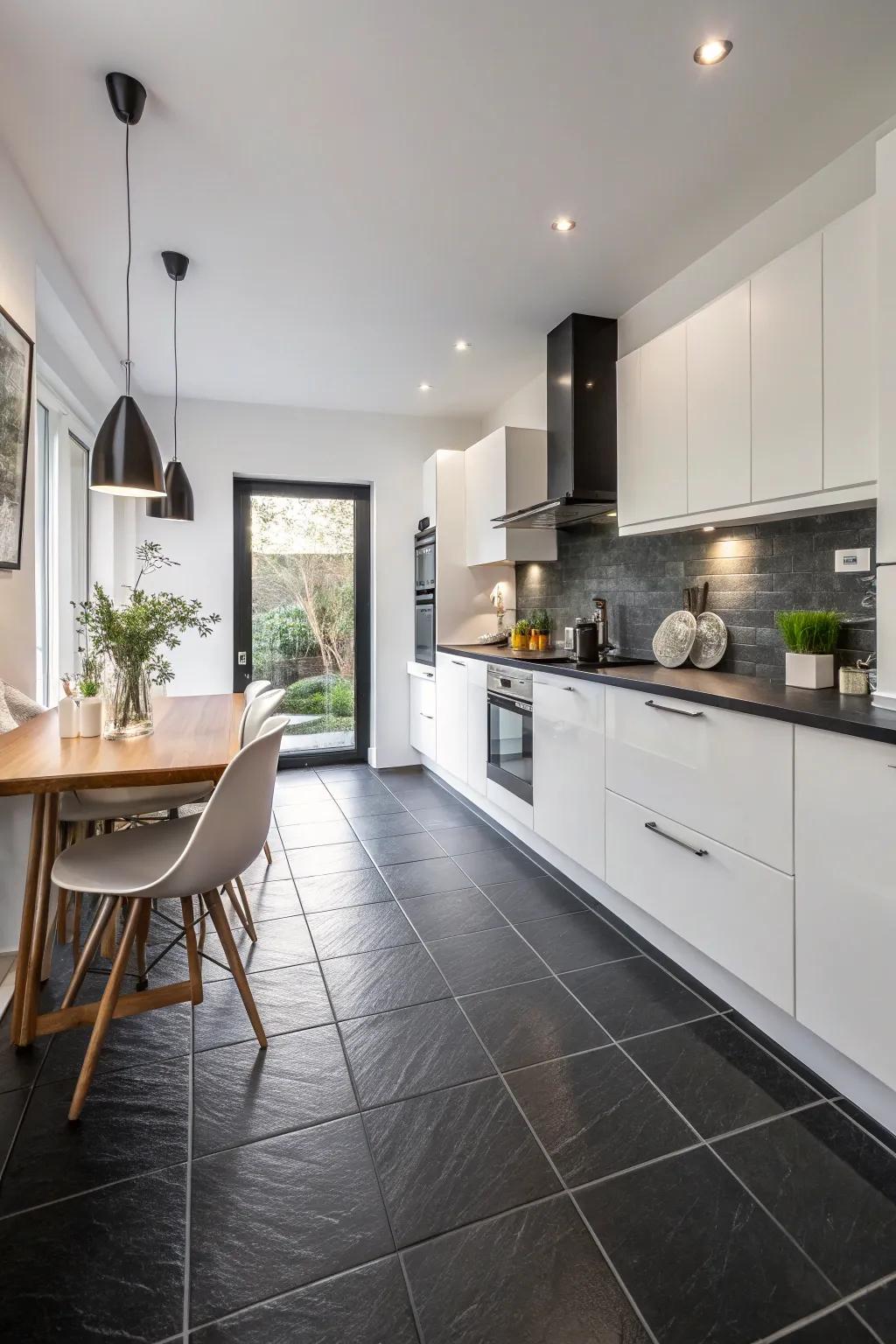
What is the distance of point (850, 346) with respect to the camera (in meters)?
1.94

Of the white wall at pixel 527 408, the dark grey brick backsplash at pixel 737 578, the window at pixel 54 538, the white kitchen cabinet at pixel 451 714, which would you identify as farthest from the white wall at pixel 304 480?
the dark grey brick backsplash at pixel 737 578

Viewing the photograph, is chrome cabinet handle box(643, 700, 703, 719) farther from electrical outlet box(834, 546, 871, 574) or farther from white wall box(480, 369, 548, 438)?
white wall box(480, 369, 548, 438)

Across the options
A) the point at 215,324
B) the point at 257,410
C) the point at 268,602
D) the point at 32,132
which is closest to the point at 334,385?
the point at 257,410

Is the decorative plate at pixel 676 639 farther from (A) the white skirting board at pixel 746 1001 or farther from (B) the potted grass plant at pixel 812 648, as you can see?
(A) the white skirting board at pixel 746 1001

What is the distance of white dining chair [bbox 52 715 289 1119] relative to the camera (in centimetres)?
165

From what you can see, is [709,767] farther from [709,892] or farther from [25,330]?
[25,330]

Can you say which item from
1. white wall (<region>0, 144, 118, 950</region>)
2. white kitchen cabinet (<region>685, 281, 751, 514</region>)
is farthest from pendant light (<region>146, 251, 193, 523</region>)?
white kitchen cabinet (<region>685, 281, 751, 514</region>)

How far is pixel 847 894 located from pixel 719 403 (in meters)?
1.73

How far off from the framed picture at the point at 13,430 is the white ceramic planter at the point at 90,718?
0.58 meters

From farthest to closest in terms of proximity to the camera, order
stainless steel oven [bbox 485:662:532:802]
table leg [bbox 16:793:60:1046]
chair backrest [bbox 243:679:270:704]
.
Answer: stainless steel oven [bbox 485:662:532:802] → chair backrest [bbox 243:679:270:704] → table leg [bbox 16:793:60:1046]

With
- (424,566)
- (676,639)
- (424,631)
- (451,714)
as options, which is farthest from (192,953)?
(424,566)

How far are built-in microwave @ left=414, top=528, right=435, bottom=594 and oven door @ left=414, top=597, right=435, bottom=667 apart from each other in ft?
0.33

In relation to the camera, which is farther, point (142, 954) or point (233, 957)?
point (142, 954)

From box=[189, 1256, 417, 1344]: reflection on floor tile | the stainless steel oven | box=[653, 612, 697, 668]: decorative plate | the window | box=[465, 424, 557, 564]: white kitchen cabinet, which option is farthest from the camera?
box=[465, 424, 557, 564]: white kitchen cabinet
